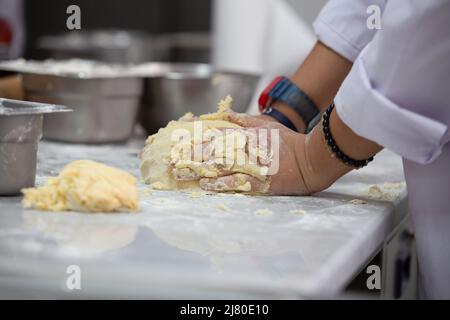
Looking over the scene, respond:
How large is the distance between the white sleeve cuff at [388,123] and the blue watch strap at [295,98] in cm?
36

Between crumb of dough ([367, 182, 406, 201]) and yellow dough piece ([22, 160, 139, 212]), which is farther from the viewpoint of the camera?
crumb of dough ([367, 182, 406, 201])

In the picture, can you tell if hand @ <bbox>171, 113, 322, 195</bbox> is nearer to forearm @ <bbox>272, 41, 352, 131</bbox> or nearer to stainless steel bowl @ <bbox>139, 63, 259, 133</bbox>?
forearm @ <bbox>272, 41, 352, 131</bbox>

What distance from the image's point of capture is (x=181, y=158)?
3.61 ft

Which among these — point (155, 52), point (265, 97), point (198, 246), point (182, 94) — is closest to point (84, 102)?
point (182, 94)

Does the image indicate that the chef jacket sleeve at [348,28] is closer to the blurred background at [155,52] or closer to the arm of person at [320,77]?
the arm of person at [320,77]

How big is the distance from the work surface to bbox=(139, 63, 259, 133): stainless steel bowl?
1.88 feet

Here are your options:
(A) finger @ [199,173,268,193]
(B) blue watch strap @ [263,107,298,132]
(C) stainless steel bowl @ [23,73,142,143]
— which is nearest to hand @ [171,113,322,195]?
(A) finger @ [199,173,268,193]

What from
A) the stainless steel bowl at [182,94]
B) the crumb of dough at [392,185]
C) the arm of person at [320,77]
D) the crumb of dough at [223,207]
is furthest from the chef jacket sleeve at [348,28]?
the crumb of dough at [223,207]

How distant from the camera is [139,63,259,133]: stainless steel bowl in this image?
1.65 metres

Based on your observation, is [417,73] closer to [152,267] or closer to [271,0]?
[152,267]

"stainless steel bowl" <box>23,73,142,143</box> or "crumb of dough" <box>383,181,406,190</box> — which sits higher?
"stainless steel bowl" <box>23,73,142,143</box>

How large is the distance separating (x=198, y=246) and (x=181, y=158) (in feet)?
0.99

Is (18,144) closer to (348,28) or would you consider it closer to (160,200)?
(160,200)
